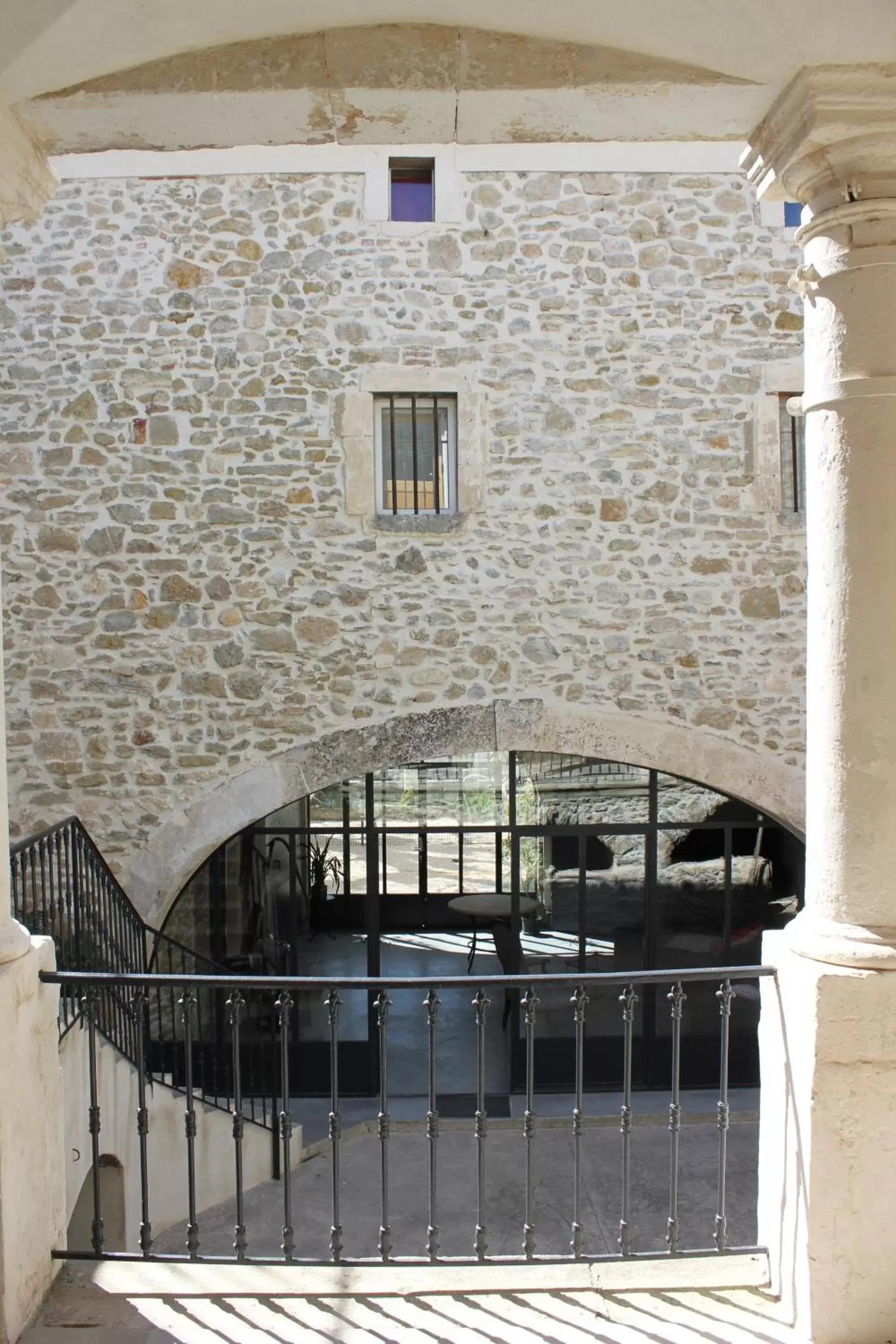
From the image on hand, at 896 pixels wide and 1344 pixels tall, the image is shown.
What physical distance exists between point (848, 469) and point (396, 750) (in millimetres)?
4784

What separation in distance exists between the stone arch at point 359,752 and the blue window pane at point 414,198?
304 centimetres

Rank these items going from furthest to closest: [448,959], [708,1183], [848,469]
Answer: [448,959] < [708,1183] < [848,469]

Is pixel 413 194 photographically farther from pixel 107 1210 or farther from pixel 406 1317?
pixel 406 1317

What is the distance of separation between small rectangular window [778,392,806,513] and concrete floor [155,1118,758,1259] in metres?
3.94

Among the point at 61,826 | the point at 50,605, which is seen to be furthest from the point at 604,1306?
the point at 50,605

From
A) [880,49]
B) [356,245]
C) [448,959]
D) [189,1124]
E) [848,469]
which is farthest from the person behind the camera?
A: [448,959]

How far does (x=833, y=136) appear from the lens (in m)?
2.23

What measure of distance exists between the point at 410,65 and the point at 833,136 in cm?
90

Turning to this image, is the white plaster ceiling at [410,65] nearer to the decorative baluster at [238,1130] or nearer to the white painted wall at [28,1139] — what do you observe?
the white painted wall at [28,1139]

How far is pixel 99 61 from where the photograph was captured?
226 cm

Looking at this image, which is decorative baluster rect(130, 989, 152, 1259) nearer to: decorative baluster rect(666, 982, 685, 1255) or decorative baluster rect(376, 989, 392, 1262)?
decorative baluster rect(376, 989, 392, 1262)

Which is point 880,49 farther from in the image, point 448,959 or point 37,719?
point 448,959

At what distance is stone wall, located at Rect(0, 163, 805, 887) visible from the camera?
6711 mm

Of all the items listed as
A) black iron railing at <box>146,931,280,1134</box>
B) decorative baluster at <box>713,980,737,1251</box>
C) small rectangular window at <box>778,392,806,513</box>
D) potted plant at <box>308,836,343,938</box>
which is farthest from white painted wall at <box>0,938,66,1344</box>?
small rectangular window at <box>778,392,806,513</box>
